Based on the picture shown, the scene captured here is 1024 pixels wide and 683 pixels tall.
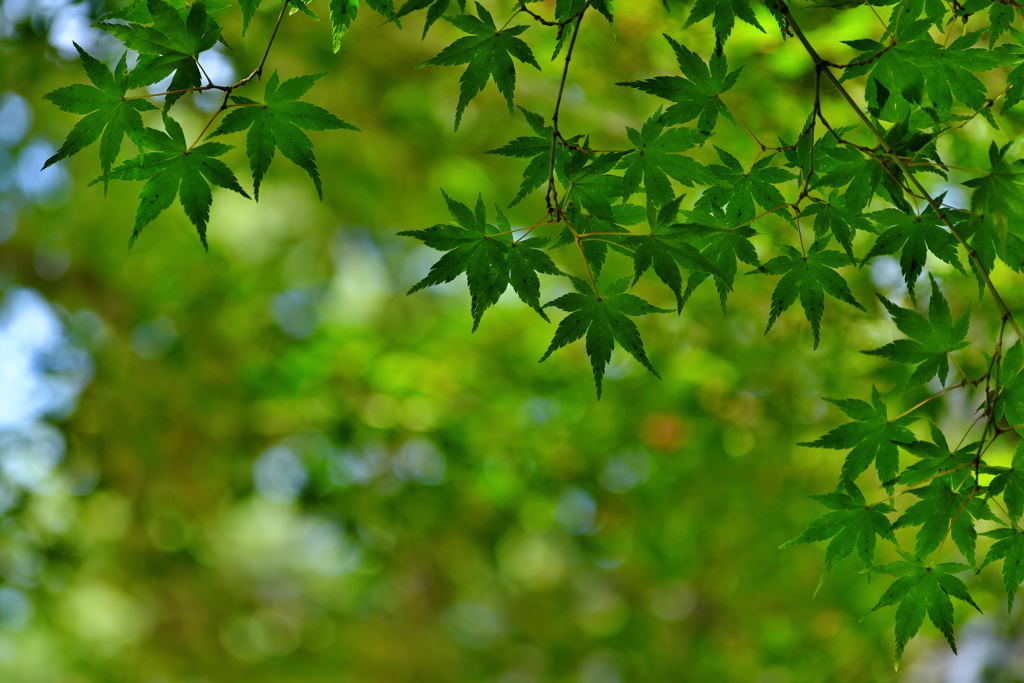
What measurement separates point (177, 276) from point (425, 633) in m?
3.22

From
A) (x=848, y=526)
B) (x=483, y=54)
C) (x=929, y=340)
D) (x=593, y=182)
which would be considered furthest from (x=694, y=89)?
(x=848, y=526)

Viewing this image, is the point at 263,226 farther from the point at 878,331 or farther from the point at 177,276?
the point at 878,331

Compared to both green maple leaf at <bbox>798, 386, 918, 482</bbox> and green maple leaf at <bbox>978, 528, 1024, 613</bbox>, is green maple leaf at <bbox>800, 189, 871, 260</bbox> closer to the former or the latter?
green maple leaf at <bbox>798, 386, 918, 482</bbox>

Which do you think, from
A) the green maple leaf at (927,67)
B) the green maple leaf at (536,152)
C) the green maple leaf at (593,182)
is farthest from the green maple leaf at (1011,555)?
the green maple leaf at (536,152)

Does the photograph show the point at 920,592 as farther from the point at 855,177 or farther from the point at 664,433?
the point at 664,433

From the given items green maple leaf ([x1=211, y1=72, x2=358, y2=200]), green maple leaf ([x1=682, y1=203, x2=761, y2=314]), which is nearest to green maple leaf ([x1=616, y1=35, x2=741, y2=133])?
green maple leaf ([x1=682, y1=203, x2=761, y2=314])

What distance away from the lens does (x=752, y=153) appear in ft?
8.44

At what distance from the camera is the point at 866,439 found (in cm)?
133

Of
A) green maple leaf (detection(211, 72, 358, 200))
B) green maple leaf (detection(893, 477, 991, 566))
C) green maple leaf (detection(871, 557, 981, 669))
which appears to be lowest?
green maple leaf (detection(871, 557, 981, 669))

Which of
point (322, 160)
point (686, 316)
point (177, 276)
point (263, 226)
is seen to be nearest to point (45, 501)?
point (177, 276)

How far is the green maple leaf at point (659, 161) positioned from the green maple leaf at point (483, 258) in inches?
7.0

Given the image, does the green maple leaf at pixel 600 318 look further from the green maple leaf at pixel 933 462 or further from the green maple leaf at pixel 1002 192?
the green maple leaf at pixel 1002 192

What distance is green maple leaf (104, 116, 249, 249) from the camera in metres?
1.18

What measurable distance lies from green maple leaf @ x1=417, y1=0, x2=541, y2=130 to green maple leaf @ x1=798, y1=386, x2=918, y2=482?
2.39 ft
